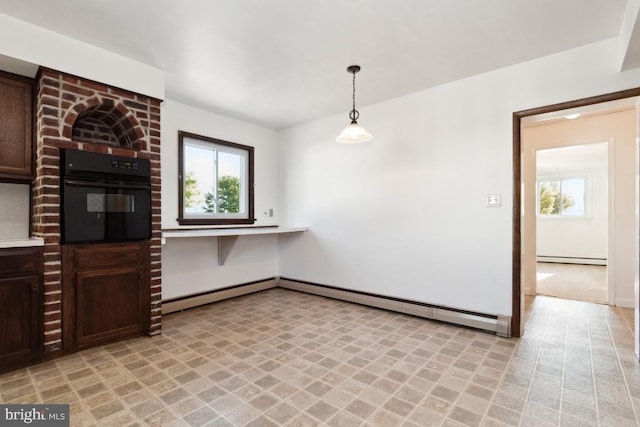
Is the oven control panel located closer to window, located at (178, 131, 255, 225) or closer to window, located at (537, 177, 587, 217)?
window, located at (178, 131, 255, 225)

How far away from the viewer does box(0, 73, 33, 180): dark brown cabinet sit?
2568 millimetres

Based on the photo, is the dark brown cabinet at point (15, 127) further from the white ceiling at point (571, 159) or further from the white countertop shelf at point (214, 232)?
the white ceiling at point (571, 159)

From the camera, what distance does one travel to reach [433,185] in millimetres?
3578

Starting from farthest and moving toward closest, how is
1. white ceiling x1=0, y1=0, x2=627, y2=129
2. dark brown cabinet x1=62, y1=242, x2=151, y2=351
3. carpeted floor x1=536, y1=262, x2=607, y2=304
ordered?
1. carpeted floor x1=536, y1=262, x2=607, y2=304
2. dark brown cabinet x1=62, y1=242, x2=151, y2=351
3. white ceiling x1=0, y1=0, x2=627, y2=129

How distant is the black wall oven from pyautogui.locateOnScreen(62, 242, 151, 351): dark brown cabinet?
0.38 feet

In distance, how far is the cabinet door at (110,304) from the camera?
2.67m

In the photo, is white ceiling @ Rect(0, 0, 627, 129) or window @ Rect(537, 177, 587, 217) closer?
white ceiling @ Rect(0, 0, 627, 129)

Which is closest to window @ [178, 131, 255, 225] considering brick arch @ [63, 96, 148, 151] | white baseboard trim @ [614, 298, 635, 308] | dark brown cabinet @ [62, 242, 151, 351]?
brick arch @ [63, 96, 148, 151]

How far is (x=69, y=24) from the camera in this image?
2.39 meters

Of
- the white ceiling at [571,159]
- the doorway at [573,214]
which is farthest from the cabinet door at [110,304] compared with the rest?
the white ceiling at [571,159]

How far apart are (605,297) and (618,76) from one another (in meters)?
3.39

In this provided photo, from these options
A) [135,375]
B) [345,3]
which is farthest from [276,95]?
[135,375]

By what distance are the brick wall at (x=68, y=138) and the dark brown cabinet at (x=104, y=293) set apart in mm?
65

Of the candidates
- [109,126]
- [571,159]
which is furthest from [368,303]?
[571,159]
